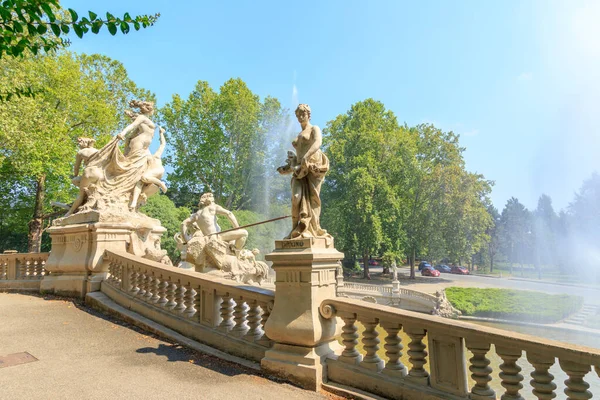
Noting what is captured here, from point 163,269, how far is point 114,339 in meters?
1.24

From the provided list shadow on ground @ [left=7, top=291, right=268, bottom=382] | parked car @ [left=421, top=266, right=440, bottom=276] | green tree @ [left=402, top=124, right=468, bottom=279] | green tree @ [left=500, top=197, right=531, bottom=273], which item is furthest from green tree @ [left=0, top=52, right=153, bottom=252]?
green tree @ [left=500, top=197, right=531, bottom=273]

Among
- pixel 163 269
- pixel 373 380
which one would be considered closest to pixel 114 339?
pixel 163 269

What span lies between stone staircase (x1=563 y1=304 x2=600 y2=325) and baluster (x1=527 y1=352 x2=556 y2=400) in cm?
2058

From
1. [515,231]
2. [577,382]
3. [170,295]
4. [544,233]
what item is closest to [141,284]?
[170,295]

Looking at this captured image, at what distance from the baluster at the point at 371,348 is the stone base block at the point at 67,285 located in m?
6.68

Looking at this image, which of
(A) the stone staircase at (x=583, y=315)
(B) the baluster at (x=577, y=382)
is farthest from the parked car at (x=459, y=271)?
(B) the baluster at (x=577, y=382)

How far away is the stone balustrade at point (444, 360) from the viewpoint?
3.03m

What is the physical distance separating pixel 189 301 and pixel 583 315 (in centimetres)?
2273

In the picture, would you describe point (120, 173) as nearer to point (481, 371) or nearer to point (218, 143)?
point (481, 371)

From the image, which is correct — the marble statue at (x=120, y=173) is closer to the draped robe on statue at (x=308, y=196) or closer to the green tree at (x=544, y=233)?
the draped robe on statue at (x=308, y=196)

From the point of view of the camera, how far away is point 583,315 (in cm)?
2105

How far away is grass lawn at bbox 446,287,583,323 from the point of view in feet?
69.0

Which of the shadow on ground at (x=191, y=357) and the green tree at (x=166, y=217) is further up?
the green tree at (x=166, y=217)

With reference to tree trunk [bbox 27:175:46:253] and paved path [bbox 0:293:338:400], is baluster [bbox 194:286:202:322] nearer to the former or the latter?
paved path [bbox 0:293:338:400]
